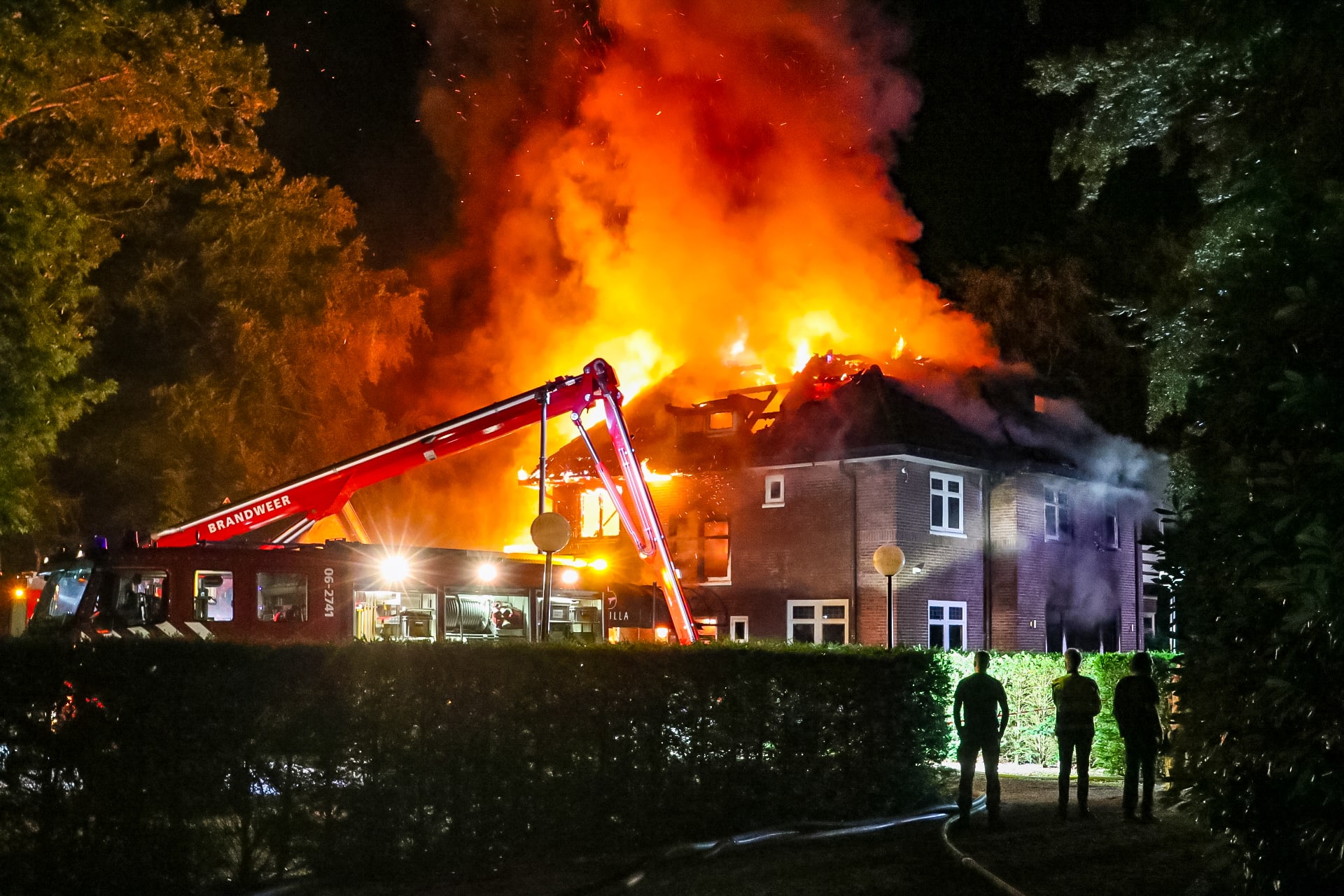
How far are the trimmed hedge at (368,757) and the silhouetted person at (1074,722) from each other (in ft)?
8.21

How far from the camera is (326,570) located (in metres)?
17.2

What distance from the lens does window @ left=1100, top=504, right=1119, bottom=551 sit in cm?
3200

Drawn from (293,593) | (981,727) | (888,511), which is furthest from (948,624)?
(981,727)

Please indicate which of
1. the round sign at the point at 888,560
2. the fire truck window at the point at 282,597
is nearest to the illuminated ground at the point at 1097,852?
the round sign at the point at 888,560

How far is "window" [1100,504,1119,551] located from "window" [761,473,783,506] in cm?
843

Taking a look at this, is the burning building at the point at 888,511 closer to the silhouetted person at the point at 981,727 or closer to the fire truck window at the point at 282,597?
the fire truck window at the point at 282,597

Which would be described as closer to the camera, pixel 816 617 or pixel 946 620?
pixel 816 617

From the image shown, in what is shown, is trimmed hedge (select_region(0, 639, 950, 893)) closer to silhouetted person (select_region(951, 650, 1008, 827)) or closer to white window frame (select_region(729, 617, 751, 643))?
silhouetted person (select_region(951, 650, 1008, 827))

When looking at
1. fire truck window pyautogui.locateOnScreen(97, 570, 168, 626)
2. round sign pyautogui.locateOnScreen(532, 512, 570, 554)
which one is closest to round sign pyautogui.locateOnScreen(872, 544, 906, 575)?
round sign pyautogui.locateOnScreen(532, 512, 570, 554)

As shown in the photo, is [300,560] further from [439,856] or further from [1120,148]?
[1120,148]

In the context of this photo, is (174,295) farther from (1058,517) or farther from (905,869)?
(905,869)

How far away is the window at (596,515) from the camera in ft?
102

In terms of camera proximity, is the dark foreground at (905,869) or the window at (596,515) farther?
the window at (596,515)

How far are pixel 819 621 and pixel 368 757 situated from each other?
19864mm
